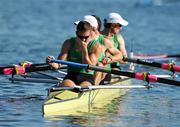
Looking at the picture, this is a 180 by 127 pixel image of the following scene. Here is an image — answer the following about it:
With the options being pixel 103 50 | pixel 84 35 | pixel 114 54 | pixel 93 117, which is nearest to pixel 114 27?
pixel 114 54

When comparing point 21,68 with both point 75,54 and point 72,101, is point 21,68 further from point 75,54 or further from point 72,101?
point 72,101

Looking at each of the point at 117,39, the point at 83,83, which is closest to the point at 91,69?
the point at 83,83

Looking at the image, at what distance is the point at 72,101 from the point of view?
15.7 metres

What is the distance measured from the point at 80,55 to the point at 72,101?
1177 millimetres

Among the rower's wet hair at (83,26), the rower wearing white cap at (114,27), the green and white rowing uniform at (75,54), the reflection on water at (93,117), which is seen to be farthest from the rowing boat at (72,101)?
the rower wearing white cap at (114,27)

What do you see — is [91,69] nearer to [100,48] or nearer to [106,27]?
[100,48]

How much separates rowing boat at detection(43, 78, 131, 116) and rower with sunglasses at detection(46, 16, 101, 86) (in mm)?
303

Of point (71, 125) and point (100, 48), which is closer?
point (71, 125)

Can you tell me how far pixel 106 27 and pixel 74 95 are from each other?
3221 mm

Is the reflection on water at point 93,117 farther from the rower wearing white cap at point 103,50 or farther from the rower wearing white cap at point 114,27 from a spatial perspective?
the rower wearing white cap at point 114,27

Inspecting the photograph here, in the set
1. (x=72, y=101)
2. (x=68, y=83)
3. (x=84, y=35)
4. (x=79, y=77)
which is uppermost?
(x=84, y=35)

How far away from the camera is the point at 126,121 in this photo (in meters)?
15.4

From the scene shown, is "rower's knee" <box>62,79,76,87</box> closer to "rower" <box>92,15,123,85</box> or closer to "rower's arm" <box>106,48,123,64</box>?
"rower" <box>92,15,123,85</box>

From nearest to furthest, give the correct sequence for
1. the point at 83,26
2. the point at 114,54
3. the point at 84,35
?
1. the point at 83,26
2. the point at 84,35
3. the point at 114,54
